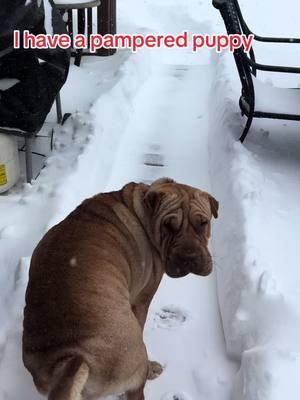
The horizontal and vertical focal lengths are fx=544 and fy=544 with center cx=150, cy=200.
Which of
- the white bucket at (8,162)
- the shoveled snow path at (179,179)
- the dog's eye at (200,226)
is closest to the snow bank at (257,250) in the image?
the shoveled snow path at (179,179)

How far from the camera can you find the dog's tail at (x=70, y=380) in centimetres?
172

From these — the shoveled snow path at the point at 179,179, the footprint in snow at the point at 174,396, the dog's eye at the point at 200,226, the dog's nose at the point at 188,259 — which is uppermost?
the dog's eye at the point at 200,226

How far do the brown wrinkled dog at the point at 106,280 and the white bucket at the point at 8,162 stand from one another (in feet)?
6.01

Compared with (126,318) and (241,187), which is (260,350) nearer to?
(126,318)

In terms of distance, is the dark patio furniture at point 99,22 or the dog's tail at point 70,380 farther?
the dark patio furniture at point 99,22

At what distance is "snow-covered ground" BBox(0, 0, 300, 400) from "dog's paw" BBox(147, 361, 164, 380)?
3 centimetres

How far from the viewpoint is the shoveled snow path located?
9.00ft

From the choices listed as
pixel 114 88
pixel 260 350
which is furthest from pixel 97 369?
pixel 114 88

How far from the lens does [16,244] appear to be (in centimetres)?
346

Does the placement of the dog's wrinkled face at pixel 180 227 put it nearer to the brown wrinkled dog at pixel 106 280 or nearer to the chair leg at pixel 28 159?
the brown wrinkled dog at pixel 106 280

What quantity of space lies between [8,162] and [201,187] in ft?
5.23

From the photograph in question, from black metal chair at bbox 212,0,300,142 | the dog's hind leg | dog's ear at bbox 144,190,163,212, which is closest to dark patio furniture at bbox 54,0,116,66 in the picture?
black metal chair at bbox 212,0,300,142

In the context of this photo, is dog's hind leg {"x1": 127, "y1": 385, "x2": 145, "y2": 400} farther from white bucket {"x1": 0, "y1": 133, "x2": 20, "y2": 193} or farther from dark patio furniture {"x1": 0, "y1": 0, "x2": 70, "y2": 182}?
dark patio furniture {"x1": 0, "y1": 0, "x2": 70, "y2": 182}

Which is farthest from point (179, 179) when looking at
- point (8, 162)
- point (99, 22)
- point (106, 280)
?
point (99, 22)
